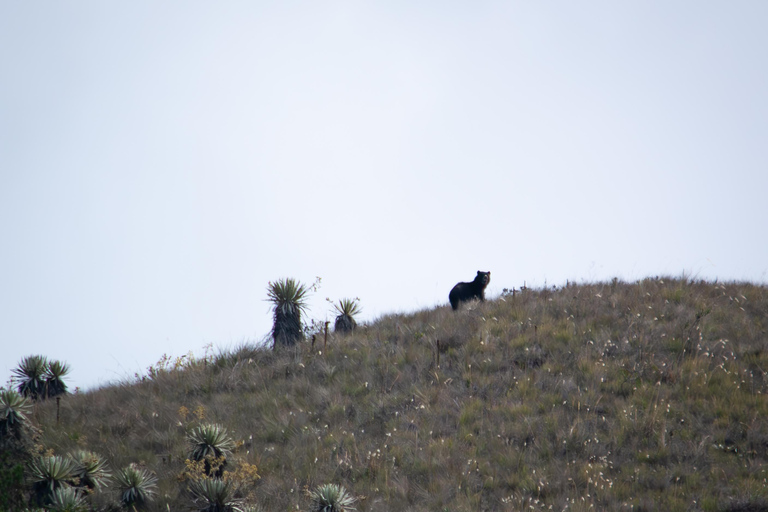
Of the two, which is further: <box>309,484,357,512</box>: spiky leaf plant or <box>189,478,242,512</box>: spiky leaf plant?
<box>189,478,242,512</box>: spiky leaf plant

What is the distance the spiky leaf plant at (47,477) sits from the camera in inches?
328

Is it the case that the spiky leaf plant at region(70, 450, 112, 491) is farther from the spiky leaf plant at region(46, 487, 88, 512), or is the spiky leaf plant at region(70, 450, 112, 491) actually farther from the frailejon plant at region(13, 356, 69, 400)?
the frailejon plant at region(13, 356, 69, 400)

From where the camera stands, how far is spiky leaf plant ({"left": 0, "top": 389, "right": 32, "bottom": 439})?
30.9 feet

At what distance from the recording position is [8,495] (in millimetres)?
7965

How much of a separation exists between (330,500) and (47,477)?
4557mm

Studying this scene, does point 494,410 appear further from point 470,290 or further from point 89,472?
point 89,472

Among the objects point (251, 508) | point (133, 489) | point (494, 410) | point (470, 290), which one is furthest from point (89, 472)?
point (470, 290)

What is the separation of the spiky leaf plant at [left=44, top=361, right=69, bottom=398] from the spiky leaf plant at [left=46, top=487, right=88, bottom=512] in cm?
592

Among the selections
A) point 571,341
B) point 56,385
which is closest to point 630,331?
point 571,341

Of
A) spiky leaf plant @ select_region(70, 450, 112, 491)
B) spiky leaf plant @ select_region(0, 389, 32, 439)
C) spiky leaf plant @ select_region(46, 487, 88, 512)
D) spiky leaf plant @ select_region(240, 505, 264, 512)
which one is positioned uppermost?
spiky leaf plant @ select_region(0, 389, 32, 439)

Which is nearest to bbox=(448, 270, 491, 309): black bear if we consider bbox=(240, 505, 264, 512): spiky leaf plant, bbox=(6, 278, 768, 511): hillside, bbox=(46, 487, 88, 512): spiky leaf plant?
bbox=(6, 278, 768, 511): hillside

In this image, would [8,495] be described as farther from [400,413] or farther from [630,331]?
[630,331]

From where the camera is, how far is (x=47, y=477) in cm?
842

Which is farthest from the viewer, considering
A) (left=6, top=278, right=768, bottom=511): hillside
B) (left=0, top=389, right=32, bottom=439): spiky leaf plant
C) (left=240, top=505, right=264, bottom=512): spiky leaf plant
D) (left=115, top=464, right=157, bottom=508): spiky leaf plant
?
(left=0, top=389, right=32, bottom=439): spiky leaf plant
